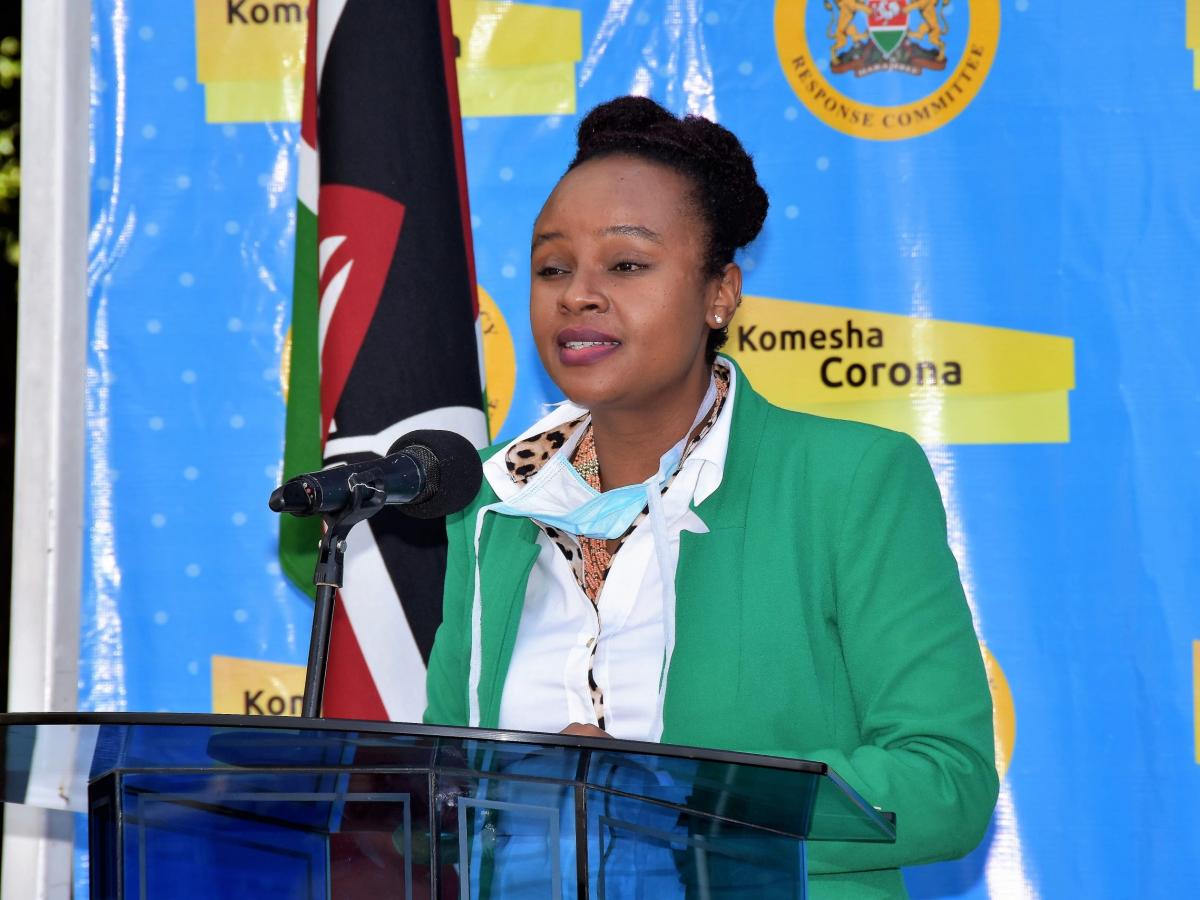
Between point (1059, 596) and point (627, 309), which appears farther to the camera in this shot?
point (1059, 596)

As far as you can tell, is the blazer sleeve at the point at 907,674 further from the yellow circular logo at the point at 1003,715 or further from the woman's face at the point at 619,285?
the yellow circular logo at the point at 1003,715

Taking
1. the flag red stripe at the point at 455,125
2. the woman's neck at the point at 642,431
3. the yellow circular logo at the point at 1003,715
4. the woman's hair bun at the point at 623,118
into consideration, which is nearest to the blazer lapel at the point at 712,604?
the woman's neck at the point at 642,431

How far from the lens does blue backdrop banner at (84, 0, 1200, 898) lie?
2.83 m

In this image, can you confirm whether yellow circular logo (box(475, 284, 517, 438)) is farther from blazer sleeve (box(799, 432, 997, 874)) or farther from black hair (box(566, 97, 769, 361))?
blazer sleeve (box(799, 432, 997, 874))

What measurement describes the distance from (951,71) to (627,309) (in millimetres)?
1335

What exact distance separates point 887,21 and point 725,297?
1174 mm

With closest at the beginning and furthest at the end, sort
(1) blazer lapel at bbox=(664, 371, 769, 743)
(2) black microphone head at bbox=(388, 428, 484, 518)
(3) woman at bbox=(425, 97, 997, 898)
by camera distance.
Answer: (2) black microphone head at bbox=(388, 428, 484, 518)
(3) woman at bbox=(425, 97, 997, 898)
(1) blazer lapel at bbox=(664, 371, 769, 743)

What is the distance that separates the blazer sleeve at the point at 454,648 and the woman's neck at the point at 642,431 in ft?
0.84

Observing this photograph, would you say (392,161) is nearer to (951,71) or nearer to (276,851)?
(951,71)

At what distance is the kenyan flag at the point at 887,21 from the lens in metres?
3.00

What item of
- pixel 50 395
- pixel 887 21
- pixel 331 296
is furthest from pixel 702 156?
pixel 50 395

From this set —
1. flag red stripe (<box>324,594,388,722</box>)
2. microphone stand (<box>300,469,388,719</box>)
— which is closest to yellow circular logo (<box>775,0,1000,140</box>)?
flag red stripe (<box>324,594,388,722</box>)

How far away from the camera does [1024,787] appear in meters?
2.86

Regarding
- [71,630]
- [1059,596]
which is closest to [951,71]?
[1059,596]
